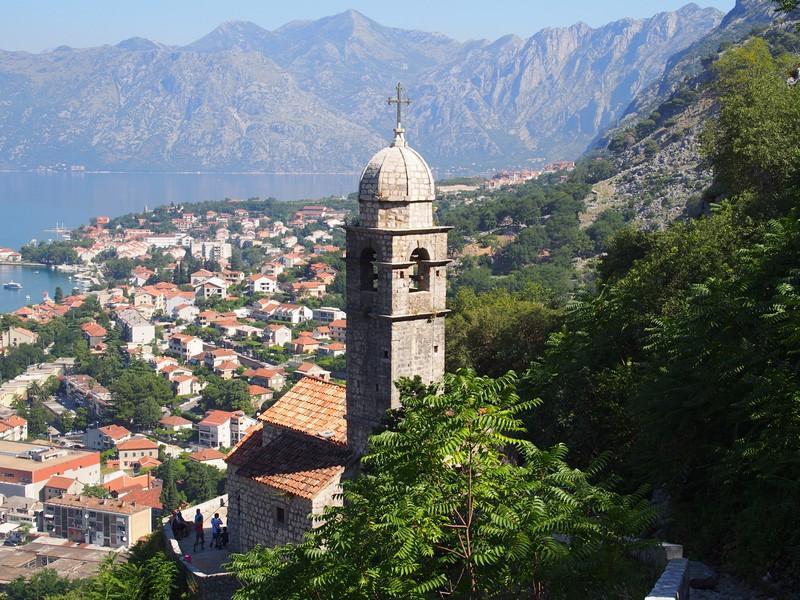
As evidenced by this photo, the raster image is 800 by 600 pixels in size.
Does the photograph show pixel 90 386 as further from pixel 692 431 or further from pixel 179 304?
pixel 692 431

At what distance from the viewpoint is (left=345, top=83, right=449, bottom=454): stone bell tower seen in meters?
13.8

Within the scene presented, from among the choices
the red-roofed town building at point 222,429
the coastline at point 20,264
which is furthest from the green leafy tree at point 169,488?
the coastline at point 20,264

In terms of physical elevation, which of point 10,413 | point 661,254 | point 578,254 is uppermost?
point 661,254

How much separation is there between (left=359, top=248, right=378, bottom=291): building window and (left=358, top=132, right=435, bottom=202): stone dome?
30.6 inches

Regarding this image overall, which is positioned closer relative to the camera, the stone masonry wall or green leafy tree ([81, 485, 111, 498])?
the stone masonry wall

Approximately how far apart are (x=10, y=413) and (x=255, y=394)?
57.3ft

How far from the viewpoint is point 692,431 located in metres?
10.5

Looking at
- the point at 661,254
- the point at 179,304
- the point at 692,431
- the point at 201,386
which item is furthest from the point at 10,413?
the point at 692,431

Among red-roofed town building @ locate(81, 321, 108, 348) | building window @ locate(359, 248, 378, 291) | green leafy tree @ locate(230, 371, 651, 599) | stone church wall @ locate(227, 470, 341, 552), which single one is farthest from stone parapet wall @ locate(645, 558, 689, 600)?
red-roofed town building @ locate(81, 321, 108, 348)

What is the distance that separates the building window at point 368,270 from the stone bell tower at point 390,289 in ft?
0.05

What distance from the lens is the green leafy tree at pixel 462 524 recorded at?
26.8 ft

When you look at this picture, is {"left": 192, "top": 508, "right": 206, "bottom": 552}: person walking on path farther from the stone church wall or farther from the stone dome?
the stone dome

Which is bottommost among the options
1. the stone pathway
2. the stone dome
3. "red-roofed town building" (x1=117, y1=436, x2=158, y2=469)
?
"red-roofed town building" (x1=117, y1=436, x2=158, y2=469)

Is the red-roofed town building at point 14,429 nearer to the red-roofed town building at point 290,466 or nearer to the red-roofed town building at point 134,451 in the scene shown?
the red-roofed town building at point 134,451
